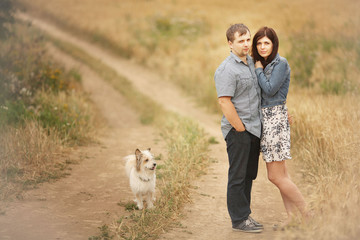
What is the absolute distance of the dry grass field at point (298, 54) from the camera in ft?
16.6

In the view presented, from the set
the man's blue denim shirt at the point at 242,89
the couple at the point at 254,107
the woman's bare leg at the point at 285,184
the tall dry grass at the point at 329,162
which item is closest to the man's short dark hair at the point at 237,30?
the couple at the point at 254,107

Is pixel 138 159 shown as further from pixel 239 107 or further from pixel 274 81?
pixel 274 81

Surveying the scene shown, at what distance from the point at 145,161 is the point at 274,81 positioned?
2.07 meters

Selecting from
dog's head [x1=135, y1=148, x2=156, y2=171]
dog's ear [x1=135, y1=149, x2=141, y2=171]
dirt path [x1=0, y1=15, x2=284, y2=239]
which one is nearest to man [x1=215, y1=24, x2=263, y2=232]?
dirt path [x1=0, y1=15, x2=284, y2=239]

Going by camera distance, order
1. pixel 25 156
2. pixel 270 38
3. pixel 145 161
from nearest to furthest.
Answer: pixel 270 38, pixel 145 161, pixel 25 156

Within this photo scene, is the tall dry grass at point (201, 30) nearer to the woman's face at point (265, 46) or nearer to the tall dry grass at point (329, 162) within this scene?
the tall dry grass at point (329, 162)

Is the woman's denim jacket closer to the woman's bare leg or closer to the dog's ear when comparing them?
the woman's bare leg

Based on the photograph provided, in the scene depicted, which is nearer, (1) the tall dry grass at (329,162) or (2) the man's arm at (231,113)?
(1) the tall dry grass at (329,162)

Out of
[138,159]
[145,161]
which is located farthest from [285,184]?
[138,159]

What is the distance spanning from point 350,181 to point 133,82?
12.5 meters

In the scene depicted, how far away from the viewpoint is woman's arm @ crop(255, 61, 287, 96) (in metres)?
4.62

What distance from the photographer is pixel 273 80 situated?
462 centimetres

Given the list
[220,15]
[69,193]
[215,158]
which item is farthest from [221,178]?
[220,15]

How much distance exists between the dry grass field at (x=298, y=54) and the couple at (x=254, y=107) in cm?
66
